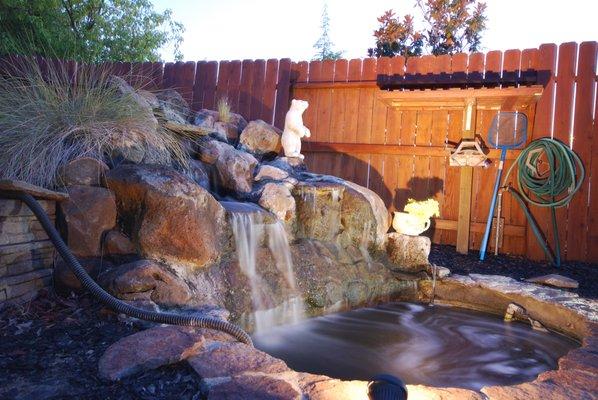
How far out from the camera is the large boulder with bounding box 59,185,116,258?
272 centimetres

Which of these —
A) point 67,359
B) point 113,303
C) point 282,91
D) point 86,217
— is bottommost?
point 67,359

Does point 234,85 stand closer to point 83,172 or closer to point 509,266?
point 83,172

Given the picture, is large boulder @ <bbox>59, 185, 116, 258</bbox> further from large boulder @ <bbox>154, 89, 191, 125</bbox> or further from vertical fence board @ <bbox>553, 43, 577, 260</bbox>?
vertical fence board @ <bbox>553, 43, 577, 260</bbox>

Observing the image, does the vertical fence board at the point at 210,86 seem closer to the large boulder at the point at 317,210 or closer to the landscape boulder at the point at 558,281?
the large boulder at the point at 317,210

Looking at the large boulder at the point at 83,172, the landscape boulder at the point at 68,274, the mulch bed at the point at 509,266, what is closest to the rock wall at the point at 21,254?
the landscape boulder at the point at 68,274

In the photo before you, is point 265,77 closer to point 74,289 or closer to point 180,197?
point 180,197

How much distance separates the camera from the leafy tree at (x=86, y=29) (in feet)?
26.8

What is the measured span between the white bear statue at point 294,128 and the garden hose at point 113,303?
307cm

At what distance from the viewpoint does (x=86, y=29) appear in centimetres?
977

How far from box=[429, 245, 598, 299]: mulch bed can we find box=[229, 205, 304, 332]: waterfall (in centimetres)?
212

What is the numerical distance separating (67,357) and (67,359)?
21mm

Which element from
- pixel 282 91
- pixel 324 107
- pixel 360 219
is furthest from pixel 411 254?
pixel 282 91

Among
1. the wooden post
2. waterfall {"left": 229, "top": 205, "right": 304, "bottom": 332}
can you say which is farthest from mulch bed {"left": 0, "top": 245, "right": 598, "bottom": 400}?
the wooden post

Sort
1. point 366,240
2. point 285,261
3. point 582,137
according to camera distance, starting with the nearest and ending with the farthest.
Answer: point 285,261
point 366,240
point 582,137
